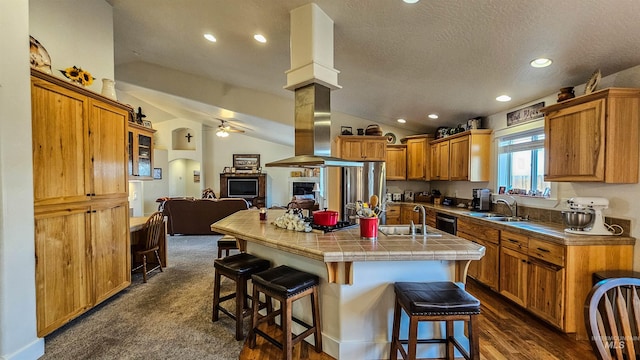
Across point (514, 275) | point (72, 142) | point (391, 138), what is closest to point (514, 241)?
point (514, 275)

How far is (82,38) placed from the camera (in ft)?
9.89

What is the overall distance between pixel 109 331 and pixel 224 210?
154 inches

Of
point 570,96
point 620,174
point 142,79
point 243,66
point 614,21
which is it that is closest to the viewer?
point 614,21

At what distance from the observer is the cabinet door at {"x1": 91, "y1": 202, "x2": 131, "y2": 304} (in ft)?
8.83

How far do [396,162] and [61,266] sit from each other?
4931mm

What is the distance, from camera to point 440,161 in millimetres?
4891

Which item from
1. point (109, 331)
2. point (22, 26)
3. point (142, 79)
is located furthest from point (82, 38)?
point (109, 331)

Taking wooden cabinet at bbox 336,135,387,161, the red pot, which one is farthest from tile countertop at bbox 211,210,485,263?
wooden cabinet at bbox 336,135,387,161

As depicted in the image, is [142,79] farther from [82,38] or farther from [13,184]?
[13,184]

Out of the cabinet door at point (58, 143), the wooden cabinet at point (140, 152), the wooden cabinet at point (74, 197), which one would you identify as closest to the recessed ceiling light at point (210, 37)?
the wooden cabinet at point (74, 197)

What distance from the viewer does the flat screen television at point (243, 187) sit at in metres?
10.4

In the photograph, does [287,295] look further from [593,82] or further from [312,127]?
[593,82]

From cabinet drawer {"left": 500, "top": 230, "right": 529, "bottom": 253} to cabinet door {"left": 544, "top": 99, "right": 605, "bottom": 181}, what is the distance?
66 cm

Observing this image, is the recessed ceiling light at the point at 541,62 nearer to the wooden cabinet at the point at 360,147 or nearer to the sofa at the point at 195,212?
the wooden cabinet at the point at 360,147
